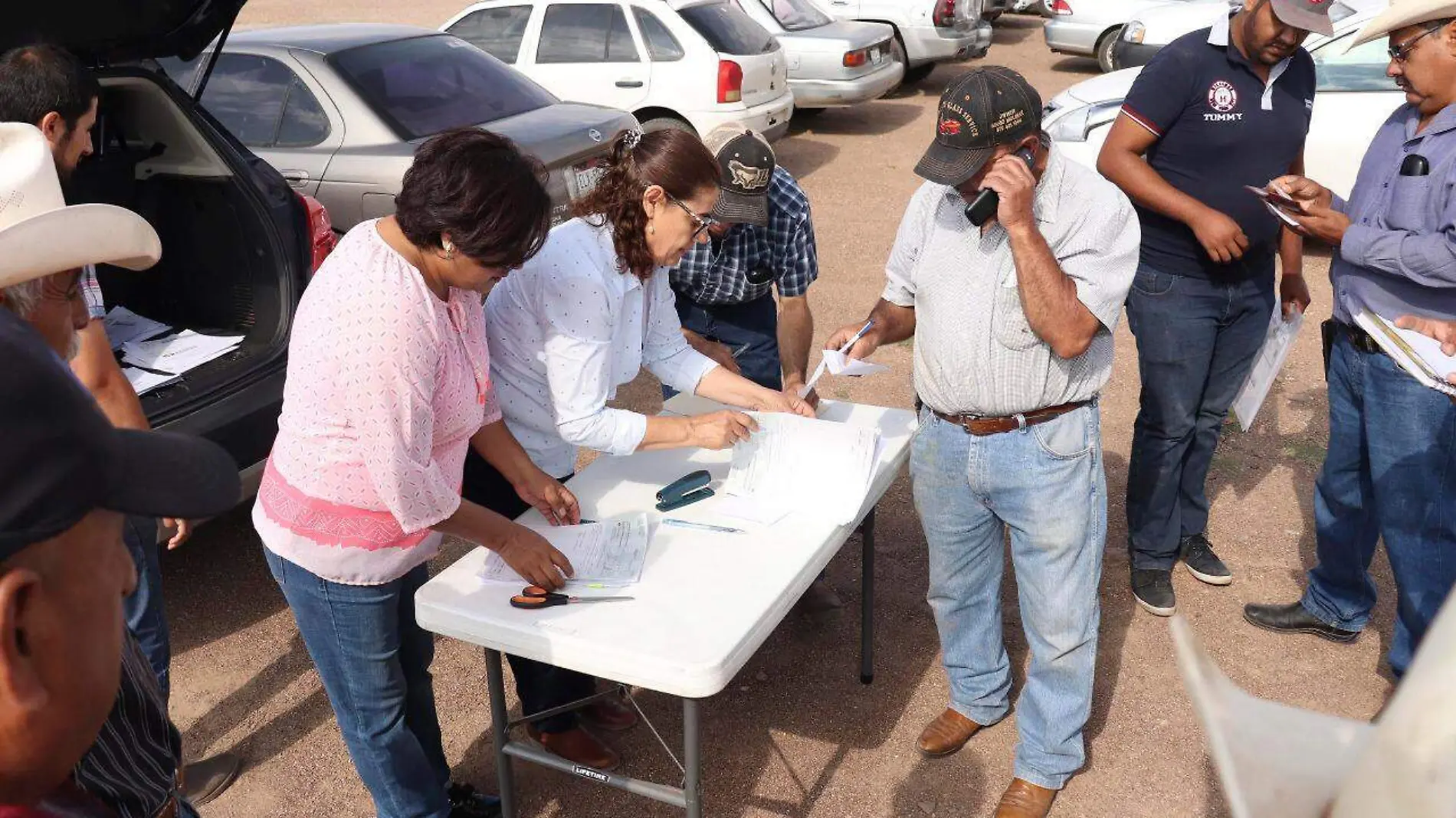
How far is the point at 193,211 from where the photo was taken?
430 cm

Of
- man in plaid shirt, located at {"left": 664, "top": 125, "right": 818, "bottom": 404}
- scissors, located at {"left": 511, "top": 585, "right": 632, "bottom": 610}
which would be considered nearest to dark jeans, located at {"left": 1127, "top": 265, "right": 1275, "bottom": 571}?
man in plaid shirt, located at {"left": 664, "top": 125, "right": 818, "bottom": 404}

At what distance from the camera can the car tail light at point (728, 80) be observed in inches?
338

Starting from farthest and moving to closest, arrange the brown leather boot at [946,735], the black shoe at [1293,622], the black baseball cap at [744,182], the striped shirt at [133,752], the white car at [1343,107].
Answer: the white car at [1343,107] < the black shoe at [1293,622] < the brown leather boot at [946,735] < the black baseball cap at [744,182] < the striped shirt at [133,752]

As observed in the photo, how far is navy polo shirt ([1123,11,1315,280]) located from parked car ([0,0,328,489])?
2901 millimetres

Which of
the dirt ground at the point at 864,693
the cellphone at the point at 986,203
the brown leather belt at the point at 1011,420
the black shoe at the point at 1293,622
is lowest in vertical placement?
the dirt ground at the point at 864,693

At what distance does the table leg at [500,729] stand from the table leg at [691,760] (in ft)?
1.65

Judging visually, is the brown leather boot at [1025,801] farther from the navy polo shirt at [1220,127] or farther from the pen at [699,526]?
the navy polo shirt at [1220,127]

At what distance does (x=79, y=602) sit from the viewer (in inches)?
40.1

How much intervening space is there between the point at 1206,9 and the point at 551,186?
7.13 metres

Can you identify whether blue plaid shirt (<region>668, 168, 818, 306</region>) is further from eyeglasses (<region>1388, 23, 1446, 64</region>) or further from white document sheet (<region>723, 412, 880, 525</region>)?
eyeglasses (<region>1388, 23, 1446, 64</region>)

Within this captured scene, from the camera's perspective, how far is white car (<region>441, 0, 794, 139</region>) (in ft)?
28.5

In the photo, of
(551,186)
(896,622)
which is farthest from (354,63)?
(896,622)

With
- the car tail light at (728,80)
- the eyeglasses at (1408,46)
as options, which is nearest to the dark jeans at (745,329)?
the eyeglasses at (1408,46)

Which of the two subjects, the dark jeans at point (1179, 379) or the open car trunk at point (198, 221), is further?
the open car trunk at point (198, 221)
